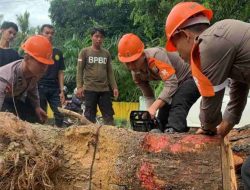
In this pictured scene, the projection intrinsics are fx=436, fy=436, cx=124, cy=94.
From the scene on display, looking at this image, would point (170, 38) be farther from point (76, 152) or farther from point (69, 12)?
point (69, 12)

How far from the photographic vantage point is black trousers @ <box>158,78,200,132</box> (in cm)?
426

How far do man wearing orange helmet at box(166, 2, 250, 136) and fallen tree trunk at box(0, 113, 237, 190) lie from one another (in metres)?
0.24

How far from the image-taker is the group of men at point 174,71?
8.71 ft

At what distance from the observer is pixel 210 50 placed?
8.56 feet

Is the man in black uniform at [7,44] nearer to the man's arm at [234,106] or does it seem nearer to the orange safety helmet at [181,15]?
the orange safety helmet at [181,15]

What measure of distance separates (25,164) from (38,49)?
165 centimetres

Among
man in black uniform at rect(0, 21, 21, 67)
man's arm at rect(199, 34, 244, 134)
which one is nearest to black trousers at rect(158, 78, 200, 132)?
man's arm at rect(199, 34, 244, 134)

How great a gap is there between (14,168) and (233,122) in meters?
1.64

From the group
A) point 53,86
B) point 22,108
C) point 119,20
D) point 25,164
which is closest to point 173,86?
point 22,108

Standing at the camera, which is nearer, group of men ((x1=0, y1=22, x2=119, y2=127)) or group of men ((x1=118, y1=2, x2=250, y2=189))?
group of men ((x1=118, y1=2, x2=250, y2=189))

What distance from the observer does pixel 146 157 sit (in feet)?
10.1

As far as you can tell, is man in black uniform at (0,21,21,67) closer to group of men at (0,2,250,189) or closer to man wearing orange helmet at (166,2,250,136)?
group of men at (0,2,250,189)

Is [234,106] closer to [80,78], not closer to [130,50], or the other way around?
[130,50]

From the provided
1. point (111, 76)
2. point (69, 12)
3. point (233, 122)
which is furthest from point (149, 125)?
point (69, 12)
